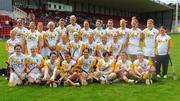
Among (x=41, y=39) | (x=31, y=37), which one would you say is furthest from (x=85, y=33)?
(x=31, y=37)

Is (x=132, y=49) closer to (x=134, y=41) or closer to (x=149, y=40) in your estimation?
(x=134, y=41)

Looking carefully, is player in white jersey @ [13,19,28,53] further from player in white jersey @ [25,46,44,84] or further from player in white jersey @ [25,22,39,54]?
player in white jersey @ [25,46,44,84]

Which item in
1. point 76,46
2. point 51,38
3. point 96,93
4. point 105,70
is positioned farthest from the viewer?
point 51,38

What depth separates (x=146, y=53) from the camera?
11695 millimetres

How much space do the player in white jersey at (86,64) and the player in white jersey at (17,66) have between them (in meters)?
1.55

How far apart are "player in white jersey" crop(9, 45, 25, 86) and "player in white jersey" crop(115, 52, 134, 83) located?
2546mm

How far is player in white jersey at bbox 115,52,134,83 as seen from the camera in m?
10.7

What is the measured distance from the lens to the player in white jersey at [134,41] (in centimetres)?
1159

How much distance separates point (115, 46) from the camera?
11555 mm

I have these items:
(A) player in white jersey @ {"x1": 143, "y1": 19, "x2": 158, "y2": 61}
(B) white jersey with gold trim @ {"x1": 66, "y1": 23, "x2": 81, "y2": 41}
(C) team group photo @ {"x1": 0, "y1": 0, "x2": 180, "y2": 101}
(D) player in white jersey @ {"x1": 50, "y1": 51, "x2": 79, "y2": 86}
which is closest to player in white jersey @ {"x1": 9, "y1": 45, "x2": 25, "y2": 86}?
(C) team group photo @ {"x1": 0, "y1": 0, "x2": 180, "y2": 101}

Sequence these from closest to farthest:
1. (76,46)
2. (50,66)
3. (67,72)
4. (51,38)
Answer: (67,72) → (50,66) → (76,46) → (51,38)

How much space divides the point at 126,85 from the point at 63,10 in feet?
126

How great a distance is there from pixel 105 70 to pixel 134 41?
58.7 inches

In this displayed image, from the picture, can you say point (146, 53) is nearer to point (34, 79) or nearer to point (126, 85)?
point (126, 85)
